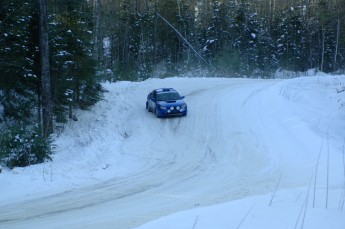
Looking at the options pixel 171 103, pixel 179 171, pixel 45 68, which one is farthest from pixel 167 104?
pixel 179 171

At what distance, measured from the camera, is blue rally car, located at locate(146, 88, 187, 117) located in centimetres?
2196

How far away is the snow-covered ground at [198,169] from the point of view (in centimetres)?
773

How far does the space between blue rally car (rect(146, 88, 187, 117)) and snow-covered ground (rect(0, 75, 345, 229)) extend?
51 cm

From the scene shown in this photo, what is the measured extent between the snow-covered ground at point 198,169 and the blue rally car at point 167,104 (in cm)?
51

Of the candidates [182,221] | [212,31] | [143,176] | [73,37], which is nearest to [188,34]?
[212,31]

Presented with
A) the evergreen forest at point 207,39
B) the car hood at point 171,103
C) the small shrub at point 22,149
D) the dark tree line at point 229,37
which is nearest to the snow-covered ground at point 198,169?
the small shrub at point 22,149

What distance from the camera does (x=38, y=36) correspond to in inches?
776

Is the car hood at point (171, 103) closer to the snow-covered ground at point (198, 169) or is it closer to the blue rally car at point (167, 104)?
the blue rally car at point (167, 104)

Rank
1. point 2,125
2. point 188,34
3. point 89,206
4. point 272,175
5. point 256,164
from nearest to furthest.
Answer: point 89,206 → point 272,175 → point 256,164 → point 2,125 → point 188,34

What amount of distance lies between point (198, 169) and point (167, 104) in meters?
8.90

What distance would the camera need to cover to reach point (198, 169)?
44.6 feet

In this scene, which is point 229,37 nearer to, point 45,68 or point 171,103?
point 171,103

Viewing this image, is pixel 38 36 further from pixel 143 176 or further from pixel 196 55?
pixel 196 55

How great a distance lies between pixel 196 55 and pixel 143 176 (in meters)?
43.9
